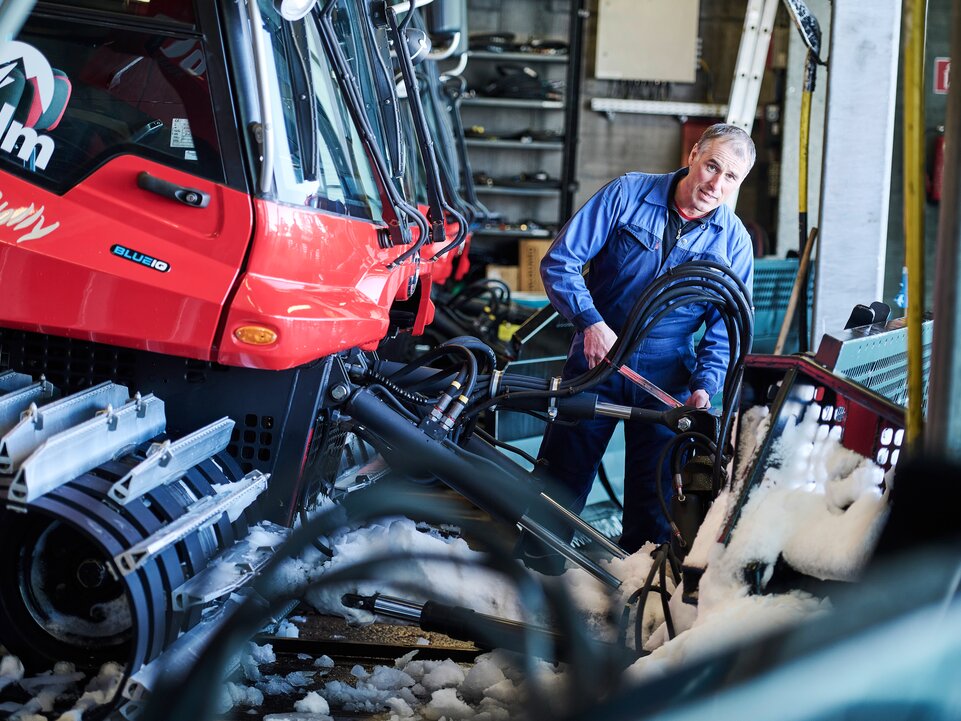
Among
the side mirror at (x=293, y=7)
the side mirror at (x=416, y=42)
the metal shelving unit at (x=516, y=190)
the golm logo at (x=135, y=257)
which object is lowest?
the golm logo at (x=135, y=257)

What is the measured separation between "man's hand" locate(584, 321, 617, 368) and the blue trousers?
228mm

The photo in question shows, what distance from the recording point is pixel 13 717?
245cm

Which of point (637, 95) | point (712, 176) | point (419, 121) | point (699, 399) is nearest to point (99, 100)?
point (419, 121)

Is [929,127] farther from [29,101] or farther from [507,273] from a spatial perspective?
[29,101]

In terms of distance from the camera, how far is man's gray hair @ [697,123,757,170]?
138 inches

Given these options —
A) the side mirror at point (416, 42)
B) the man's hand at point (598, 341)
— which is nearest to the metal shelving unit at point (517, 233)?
the side mirror at point (416, 42)

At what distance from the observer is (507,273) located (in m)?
10.8

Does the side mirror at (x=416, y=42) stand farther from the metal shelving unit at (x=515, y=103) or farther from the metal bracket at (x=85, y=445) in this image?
the metal shelving unit at (x=515, y=103)

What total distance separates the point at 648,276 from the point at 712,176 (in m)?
0.43

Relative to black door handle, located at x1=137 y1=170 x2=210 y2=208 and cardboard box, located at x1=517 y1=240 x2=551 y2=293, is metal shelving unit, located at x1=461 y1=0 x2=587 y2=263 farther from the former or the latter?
black door handle, located at x1=137 y1=170 x2=210 y2=208

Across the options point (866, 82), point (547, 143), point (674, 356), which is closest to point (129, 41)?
point (674, 356)

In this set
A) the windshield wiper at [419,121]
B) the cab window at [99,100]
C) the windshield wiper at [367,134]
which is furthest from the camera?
the windshield wiper at [419,121]

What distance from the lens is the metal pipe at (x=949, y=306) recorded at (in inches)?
44.8

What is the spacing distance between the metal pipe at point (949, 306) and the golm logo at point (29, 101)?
7.31ft
